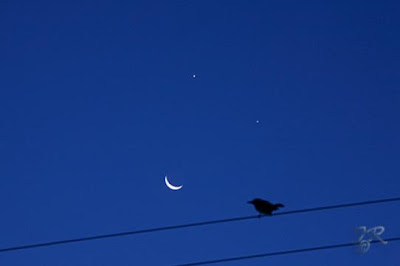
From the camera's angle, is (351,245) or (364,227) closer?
(351,245)

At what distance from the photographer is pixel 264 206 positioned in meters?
8.13

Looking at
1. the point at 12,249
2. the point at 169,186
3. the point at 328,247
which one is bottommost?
the point at 328,247

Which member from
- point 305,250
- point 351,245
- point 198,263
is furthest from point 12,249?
point 351,245

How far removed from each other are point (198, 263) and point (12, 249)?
2010 millimetres

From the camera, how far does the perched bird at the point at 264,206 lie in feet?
26.3

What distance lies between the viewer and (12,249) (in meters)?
8.02

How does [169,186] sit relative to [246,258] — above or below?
above

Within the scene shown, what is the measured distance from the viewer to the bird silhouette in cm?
801

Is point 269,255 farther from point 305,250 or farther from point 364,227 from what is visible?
point 364,227

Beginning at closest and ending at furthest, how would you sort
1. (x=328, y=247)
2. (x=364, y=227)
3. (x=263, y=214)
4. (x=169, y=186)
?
(x=328, y=247) → (x=263, y=214) → (x=364, y=227) → (x=169, y=186)

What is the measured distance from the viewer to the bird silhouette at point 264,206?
8007mm

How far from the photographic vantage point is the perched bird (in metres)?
8.01

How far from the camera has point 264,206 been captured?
8.13 m

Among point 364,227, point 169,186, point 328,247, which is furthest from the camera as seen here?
point 169,186
